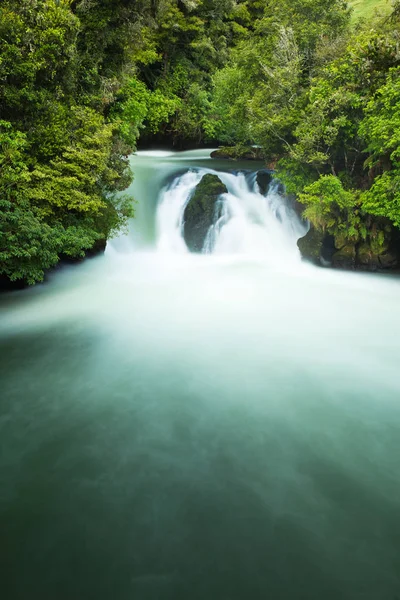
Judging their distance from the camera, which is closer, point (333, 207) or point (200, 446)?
point (200, 446)

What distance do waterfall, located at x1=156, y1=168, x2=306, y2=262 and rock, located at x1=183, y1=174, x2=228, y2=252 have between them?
0.69 ft

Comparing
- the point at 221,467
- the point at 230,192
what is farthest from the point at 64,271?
the point at 221,467

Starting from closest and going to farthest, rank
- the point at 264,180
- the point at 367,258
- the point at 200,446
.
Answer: the point at 200,446 < the point at 367,258 < the point at 264,180

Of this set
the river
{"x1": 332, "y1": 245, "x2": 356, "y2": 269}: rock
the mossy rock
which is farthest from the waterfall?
the river

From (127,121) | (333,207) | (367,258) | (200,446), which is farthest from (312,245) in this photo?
(200,446)

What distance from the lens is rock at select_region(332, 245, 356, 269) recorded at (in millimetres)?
13578

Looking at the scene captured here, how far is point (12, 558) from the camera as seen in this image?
3715 millimetres

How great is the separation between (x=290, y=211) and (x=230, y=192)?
109 inches

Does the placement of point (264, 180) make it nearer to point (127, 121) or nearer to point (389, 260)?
Answer: point (127, 121)

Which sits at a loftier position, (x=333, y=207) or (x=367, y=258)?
(x=333, y=207)

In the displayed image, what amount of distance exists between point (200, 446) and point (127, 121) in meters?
12.5

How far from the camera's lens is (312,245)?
14.5 m

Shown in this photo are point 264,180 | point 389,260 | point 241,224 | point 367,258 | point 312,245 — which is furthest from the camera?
point 264,180

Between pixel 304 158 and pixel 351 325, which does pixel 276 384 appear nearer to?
pixel 351 325
